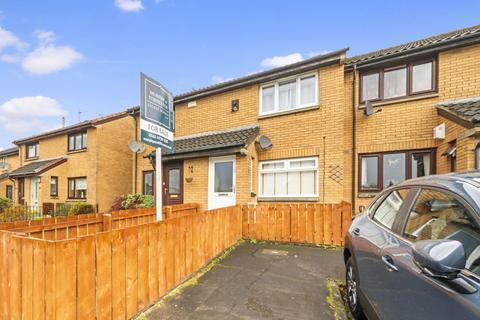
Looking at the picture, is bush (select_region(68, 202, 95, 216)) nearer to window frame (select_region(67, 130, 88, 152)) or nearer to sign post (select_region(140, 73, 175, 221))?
window frame (select_region(67, 130, 88, 152))

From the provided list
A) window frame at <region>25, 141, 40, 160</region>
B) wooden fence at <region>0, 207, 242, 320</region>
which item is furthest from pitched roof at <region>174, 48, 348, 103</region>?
window frame at <region>25, 141, 40, 160</region>

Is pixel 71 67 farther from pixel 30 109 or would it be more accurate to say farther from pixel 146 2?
pixel 30 109

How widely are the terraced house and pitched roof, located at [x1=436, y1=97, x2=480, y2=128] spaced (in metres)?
0.02

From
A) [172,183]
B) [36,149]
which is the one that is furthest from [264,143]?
[36,149]

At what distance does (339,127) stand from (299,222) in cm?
337

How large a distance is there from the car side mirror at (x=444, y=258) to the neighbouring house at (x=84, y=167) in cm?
1545

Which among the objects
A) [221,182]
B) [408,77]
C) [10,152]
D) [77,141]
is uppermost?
[408,77]

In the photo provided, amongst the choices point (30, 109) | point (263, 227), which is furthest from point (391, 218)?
point (30, 109)

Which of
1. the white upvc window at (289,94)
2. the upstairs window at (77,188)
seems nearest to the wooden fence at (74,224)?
the white upvc window at (289,94)

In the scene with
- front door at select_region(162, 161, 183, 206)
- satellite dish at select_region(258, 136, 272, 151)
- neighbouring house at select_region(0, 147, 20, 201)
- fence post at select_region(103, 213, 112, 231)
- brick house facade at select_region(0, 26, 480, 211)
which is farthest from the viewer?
neighbouring house at select_region(0, 147, 20, 201)

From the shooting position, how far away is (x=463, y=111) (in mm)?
6164

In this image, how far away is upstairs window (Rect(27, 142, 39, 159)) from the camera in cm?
1905

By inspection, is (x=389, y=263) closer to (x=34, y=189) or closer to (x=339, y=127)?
(x=339, y=127)

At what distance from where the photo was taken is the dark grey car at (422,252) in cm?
142
